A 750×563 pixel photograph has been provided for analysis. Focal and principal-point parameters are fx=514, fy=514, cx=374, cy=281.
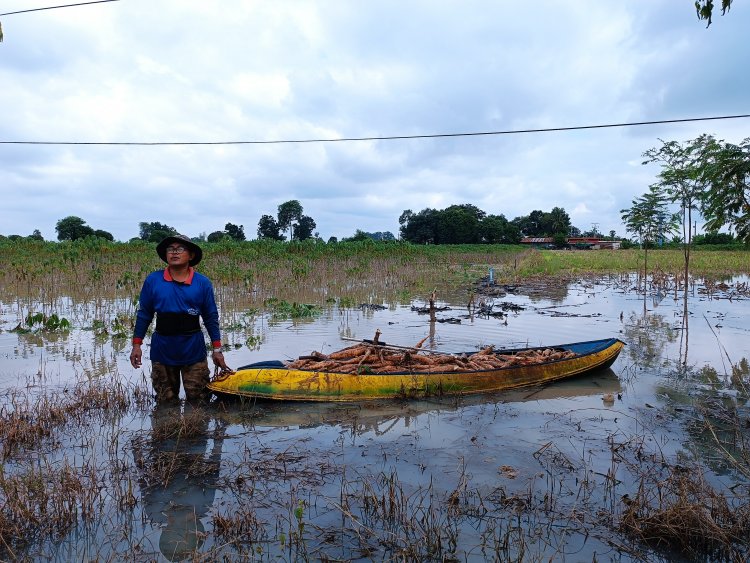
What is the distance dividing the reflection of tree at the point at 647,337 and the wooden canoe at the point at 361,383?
112 inches

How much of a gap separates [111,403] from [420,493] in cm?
399

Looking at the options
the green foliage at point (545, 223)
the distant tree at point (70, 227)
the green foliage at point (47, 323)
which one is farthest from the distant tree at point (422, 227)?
the green foliage at point (47, 323)

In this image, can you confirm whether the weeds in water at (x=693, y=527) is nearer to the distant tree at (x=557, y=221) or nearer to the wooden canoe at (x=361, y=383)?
the wooden canoe at (x=361, y=383)

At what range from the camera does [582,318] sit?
1359 cm

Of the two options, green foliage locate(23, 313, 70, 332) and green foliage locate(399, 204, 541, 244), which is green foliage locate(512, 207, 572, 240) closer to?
green foliage locate(399, 204, 541, 244)

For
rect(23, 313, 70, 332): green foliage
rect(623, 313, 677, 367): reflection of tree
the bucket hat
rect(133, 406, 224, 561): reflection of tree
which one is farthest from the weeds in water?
rect(23, 313, 70, 332): green foliage

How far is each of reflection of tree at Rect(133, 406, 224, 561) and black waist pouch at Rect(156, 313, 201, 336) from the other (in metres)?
0.90

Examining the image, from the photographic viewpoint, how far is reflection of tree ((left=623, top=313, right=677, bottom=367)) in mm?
9069

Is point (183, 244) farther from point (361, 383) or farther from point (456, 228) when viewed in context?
point (456, 228)

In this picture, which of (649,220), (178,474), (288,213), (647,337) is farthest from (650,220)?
(288,213)

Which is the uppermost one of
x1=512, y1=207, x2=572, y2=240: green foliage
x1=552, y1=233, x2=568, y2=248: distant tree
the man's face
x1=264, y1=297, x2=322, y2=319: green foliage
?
x1=512, y1=207, x2=572, y2=240: green foliage

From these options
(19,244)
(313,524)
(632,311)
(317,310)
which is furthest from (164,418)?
(19,244)

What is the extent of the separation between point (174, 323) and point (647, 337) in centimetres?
962

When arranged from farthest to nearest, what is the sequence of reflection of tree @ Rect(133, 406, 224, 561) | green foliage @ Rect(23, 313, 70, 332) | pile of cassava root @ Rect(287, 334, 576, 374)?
green foliage @ Rect(23, 313, 70, 332) → pile of cassava root @ Rect(287, 334, 576, 374) → reflection of tree @ Rect(133, 406, 224, 561)
